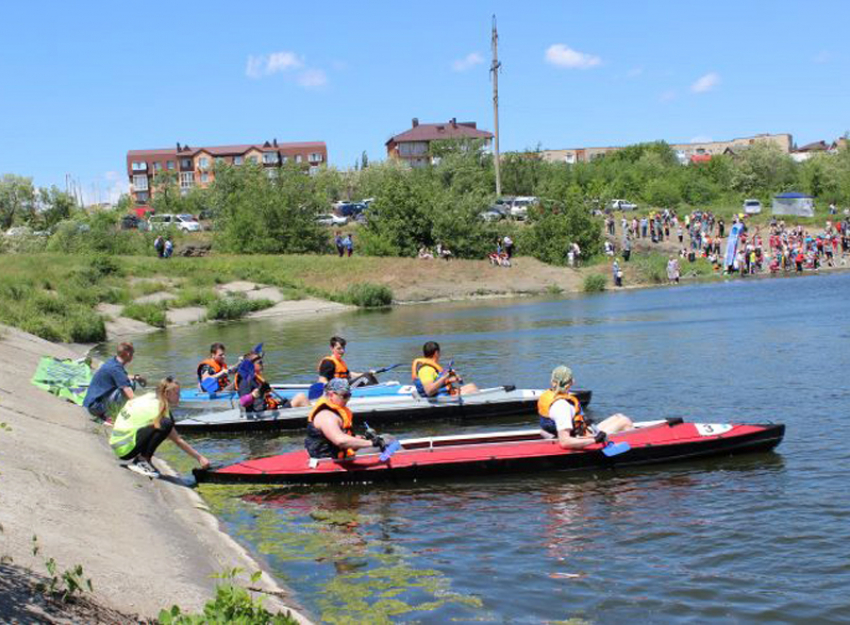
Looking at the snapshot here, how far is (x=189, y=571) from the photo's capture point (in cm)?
877

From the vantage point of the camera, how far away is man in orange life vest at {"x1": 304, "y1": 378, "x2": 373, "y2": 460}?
523 inches

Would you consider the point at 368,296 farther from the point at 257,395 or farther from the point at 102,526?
the point at 102,526

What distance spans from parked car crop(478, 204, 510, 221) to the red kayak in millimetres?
46064

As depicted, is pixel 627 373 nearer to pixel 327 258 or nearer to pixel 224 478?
pixel 224 478

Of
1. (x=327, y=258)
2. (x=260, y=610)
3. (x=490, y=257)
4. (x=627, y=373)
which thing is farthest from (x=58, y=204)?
(x=260, y=610)

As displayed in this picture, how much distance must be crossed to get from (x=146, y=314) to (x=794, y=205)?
46.2 m

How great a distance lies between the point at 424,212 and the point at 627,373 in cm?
3611

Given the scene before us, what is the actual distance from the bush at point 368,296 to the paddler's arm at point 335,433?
3528 centimetres

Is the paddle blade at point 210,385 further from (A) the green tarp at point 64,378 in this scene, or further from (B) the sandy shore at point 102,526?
(B) the sandy shore at point 102,526

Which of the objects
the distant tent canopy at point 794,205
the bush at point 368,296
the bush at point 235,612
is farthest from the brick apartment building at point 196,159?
the bush at point 235,612

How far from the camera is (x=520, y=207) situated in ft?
231

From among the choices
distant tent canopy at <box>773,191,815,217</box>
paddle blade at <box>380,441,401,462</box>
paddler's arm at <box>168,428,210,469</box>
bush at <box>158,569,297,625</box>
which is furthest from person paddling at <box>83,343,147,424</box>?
distant tent canopy at <box>773,191,815,217</box>

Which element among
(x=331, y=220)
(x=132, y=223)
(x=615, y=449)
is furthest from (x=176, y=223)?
(x=615, y=449)

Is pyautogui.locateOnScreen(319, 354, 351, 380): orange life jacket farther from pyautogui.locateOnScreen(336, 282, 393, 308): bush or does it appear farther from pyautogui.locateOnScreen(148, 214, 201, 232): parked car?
pyautogui.locateOnScreen(148, 214, 201, 232): parked car
